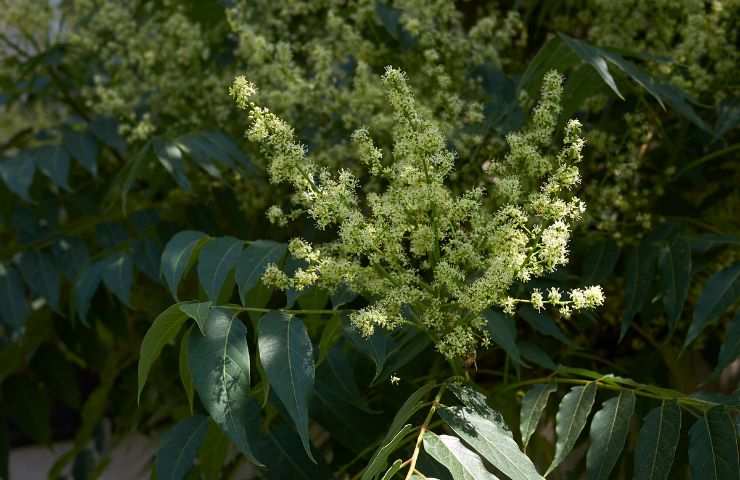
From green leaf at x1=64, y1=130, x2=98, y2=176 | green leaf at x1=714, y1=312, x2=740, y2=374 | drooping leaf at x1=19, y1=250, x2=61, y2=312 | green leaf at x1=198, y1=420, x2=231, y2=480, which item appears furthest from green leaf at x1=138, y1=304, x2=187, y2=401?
green leaf at x1=64, y1=130, x2=98, y2=176

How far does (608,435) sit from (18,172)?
4.93 feet

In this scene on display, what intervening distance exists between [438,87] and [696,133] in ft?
1.79

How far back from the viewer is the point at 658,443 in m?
1.33

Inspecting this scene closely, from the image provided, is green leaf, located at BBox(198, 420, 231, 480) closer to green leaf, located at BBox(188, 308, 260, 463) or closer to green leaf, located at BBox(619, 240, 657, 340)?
green leaf, located at BBox(188, 308, 260, 463)

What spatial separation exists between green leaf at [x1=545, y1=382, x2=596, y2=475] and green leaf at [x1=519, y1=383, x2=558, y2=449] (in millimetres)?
33

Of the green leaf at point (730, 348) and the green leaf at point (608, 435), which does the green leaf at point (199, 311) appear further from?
the green leaf at point (730, 348)

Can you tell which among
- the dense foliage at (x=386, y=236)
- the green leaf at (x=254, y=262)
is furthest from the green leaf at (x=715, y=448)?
the green leaf at (x=254, y=262)

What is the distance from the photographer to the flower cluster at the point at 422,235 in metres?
1.26

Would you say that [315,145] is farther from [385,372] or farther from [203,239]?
[385,372]

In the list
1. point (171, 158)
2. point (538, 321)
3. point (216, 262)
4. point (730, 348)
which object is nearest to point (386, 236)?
point (216, 262)

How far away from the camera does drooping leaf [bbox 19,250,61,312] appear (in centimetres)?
220

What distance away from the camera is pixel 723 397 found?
1363 millimetres

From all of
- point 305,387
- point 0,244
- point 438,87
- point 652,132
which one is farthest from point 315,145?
point 0,244

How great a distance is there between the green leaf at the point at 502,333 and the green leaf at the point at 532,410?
0.10m
